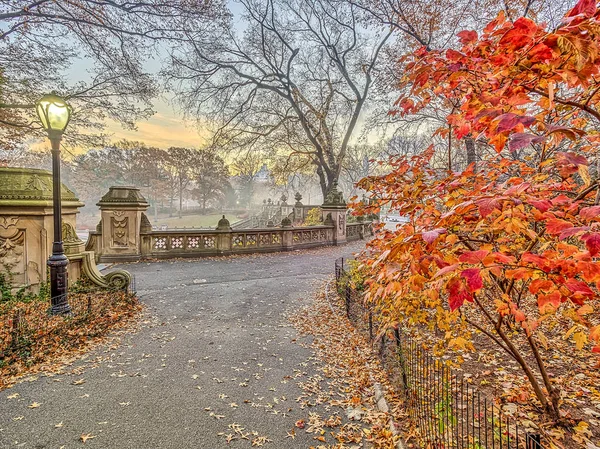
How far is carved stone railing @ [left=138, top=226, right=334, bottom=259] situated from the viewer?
1348 centimetres

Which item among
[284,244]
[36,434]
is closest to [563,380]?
[36,434]

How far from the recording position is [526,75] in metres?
1.92

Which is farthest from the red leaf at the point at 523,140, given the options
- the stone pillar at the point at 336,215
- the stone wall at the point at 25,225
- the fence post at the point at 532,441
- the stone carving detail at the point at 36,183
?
the stone pillar at the point at 336,215

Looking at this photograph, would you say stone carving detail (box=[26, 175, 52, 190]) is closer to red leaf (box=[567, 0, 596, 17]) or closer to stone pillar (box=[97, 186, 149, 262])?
stone pillar (box=[97, 186, 149, 262])

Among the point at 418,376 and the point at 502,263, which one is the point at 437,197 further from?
the point at 418,376

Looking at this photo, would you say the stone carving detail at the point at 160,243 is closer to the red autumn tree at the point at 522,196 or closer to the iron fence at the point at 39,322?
the iron fence at the point at 39,322

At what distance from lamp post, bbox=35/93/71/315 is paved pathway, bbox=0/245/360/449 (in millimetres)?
1537

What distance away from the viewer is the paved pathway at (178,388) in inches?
125

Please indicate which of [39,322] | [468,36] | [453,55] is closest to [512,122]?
[453,55]

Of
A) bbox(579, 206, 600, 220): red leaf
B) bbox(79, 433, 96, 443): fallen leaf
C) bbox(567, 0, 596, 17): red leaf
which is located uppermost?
bbox(567, 0, 596, 17): red leaf

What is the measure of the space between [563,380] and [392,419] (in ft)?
7.96

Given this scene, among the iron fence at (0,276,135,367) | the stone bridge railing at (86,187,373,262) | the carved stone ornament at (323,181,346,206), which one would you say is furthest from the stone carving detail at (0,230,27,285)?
the carved stone ornament at (323,181,346,206)

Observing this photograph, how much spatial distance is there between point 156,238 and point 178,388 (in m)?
10.8

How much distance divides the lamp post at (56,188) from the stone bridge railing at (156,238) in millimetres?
7356
